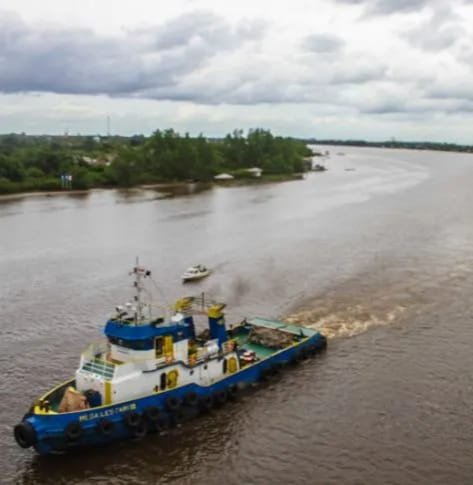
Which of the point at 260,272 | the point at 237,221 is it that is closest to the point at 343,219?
the point at 237,221

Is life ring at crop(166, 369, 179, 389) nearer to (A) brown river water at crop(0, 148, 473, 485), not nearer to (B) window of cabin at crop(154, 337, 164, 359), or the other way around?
(B) window of cabin at crop(154, 337, 164, 359)

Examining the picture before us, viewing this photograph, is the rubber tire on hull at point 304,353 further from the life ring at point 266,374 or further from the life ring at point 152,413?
the life ring at point 152,413

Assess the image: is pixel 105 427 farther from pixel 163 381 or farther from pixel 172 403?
pixel 163 381

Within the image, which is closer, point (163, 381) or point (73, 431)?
point (73, 431)

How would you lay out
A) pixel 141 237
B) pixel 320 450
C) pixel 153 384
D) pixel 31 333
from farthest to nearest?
pixel 141 237 < pixel 31 333 < pixel 153 384 < pixel 320 450

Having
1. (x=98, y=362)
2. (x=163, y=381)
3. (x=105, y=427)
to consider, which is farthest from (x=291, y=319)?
(x=105, y=427)

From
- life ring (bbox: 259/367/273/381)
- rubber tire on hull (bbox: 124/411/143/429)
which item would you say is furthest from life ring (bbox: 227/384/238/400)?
rubber tire on hull (bbox: 124/411/143/429)

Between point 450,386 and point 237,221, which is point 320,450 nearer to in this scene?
point 450,386
